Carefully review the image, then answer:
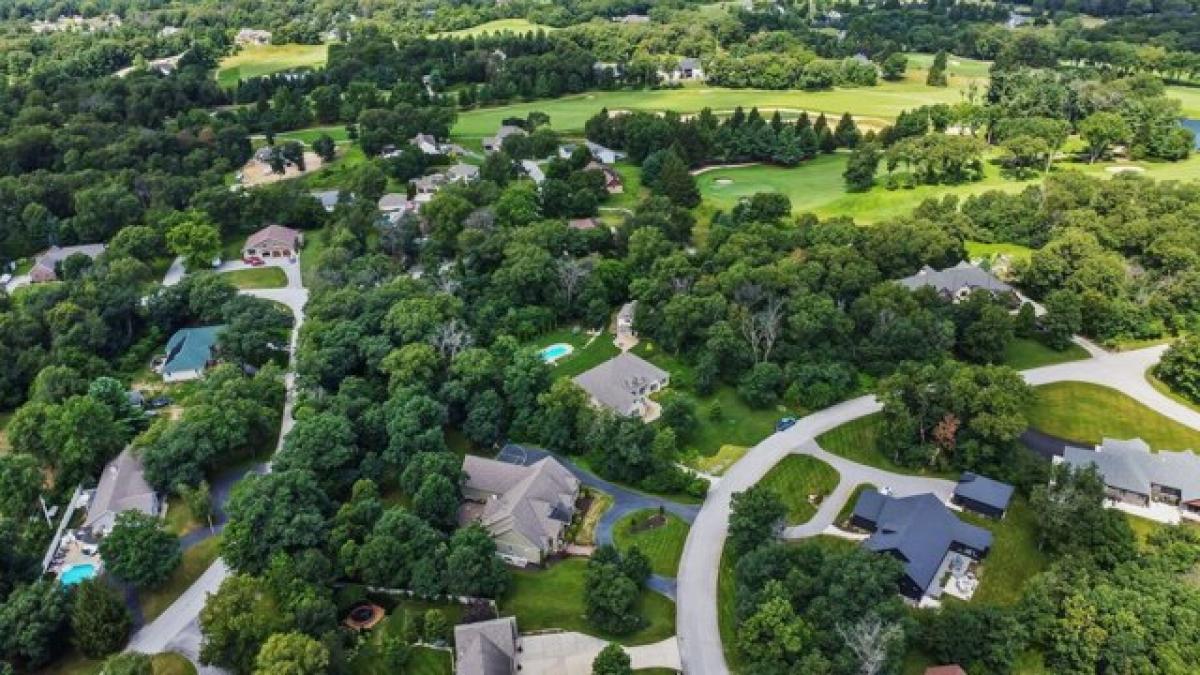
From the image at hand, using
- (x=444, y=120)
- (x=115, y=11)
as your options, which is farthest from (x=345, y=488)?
(x=115, y=11)

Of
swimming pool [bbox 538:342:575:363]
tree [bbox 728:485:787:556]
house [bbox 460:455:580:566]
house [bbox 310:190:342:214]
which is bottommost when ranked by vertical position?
house [bbox 310:190:342:214]

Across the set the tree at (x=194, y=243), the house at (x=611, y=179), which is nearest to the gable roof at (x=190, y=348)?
the tree at (x=194, y=243)

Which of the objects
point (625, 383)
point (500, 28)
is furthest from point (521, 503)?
point (500, 28)

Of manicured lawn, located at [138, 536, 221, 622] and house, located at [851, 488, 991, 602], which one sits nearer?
house, located at [851, 488, 991, 602]

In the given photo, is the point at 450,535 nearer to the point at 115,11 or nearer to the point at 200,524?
the point at 200,524

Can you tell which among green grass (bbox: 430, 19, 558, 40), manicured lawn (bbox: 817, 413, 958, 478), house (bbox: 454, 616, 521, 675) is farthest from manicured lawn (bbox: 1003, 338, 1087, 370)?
green grass (bbox: 430, 19, 558, 40)

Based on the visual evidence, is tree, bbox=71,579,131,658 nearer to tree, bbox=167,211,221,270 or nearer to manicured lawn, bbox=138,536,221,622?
manicured lawn, bbox=138,536,221,622

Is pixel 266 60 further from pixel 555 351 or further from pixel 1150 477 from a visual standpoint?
pixel 1150 477
